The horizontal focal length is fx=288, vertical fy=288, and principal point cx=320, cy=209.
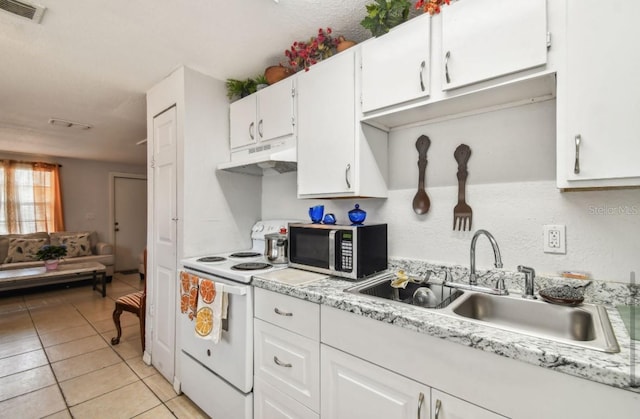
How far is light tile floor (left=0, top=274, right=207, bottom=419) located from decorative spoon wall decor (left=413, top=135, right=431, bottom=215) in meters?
1.87

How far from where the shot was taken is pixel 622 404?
2.18ft

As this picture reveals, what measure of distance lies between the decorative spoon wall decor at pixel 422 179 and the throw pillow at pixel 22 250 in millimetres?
5935

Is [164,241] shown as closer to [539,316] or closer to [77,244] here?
[539,316]

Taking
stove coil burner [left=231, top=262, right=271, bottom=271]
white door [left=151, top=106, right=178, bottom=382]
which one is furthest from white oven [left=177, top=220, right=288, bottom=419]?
white door [left=151, top=106, right=178, bottom=382]

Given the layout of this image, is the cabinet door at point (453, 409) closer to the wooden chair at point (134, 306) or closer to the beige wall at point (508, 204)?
the beige wall at point (508, 204)

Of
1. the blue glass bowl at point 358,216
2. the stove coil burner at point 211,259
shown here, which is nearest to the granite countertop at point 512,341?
the blue glass bowl at point 358,216

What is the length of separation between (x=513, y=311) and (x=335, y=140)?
1.17 meters

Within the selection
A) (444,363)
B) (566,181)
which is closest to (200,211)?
(444,363)

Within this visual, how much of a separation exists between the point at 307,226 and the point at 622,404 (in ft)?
4.39

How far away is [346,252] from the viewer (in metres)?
1.52

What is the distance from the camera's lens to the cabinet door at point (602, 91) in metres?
0.89

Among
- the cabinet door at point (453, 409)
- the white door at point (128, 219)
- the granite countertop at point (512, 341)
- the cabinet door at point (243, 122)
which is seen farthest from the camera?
the white door at point (128, 219)

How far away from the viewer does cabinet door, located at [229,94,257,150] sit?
2.12 m

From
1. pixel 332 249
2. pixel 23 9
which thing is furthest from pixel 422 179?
pixel 23 9
